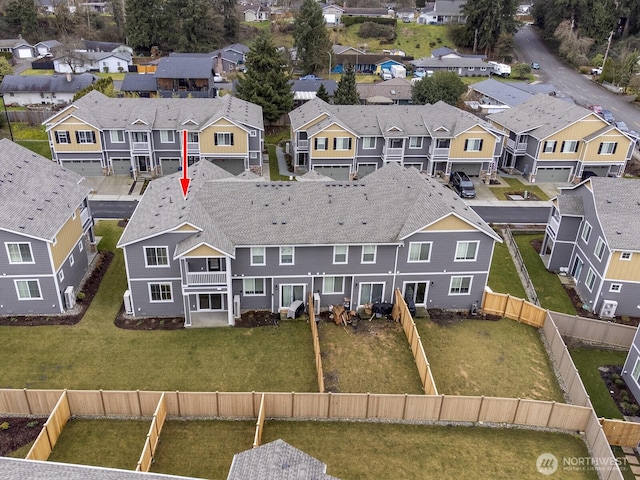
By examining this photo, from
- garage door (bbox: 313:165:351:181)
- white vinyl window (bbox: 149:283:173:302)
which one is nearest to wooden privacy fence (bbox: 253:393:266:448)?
white vinyl window (bbox: 149:283:173:302)

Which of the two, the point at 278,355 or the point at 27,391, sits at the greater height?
the point at 27,391

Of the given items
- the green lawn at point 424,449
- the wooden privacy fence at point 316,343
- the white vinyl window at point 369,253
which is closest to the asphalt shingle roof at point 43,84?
the wooden privacy fence at point 316,343

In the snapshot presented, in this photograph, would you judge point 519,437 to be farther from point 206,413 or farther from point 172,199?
point 172,199

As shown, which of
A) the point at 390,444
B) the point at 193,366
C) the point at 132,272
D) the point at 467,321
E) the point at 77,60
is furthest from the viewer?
the point at 77,60

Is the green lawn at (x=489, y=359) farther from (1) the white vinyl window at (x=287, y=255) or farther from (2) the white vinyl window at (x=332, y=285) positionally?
(1) the white vinyl window at (x=287, y=255)

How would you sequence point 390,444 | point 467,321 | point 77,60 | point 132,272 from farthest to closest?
point 77,60 < point 467,321 < point 132,272 < point 390,444

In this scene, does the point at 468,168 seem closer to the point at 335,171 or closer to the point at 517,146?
the point at 517,146

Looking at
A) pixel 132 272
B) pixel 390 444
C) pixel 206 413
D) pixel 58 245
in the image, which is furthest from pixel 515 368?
pixel 58 245
